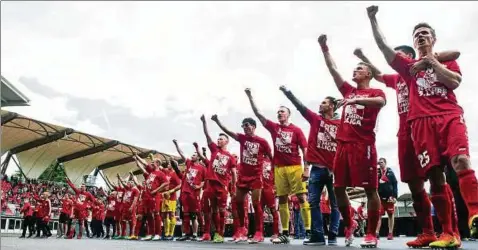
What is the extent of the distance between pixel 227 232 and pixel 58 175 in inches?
1173

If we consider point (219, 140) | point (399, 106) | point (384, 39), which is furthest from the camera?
point (219, 140)

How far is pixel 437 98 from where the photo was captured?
3.67 metres

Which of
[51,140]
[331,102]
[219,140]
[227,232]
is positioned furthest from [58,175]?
[331,102]

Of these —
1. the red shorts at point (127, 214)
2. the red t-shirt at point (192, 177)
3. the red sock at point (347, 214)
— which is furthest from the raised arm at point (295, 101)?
the red shorts at point (127, 214)

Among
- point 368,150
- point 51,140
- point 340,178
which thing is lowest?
point 340,178

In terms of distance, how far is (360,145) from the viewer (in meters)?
4.67

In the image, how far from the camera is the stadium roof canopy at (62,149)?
84.4 feet

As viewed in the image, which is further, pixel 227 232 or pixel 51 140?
pixel 51 140

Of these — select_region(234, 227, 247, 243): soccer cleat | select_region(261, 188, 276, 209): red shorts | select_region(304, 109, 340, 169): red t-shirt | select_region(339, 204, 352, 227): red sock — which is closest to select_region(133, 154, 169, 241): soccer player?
select_region(261, 188, 276, 209): red shorts

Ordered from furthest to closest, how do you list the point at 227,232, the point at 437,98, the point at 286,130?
the point at 227,232 → the point at 286,130 → the point at 437,98

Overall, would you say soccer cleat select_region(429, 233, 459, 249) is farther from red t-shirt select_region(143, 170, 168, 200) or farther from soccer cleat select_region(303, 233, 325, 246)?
red t-shirt select_region(143, 170, 168, 200)

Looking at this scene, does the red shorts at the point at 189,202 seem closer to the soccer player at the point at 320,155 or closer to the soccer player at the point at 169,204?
the soccer player at the point at 169,204

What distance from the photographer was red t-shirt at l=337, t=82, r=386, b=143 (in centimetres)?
473

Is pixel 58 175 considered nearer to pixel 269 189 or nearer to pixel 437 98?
pixel 269 189
